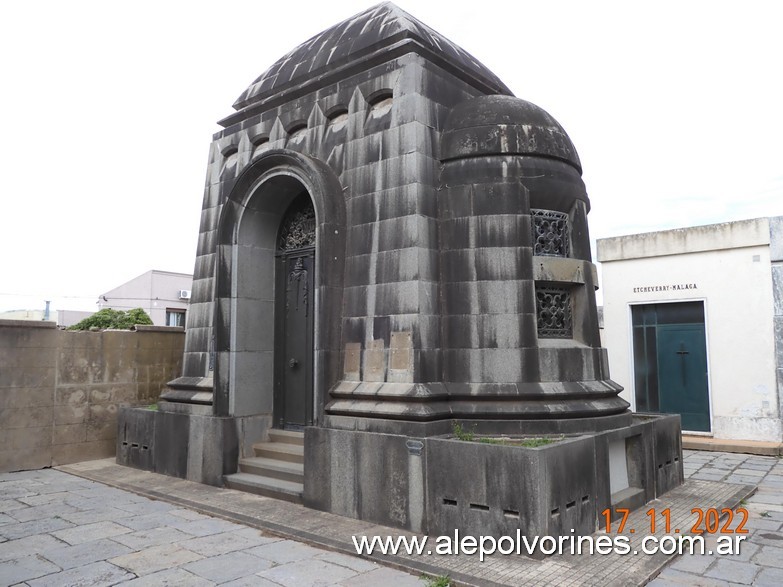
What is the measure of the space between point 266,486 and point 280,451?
773 millimetres

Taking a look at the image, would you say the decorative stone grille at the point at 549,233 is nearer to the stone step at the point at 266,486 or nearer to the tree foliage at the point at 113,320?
the stone step at the point at 266,486

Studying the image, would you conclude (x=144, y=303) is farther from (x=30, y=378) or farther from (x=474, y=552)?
(x=474, y=552)

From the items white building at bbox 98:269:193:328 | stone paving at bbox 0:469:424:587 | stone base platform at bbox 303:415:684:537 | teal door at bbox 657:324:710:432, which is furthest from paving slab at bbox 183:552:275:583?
white building at bbox 98:269:193:328

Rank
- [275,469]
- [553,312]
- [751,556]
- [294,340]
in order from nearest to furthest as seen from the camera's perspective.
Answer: [751,556], [553,312], [275,469], [294,340]

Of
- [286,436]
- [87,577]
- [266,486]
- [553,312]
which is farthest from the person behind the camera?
[286,436]

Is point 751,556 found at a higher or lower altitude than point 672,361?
lower

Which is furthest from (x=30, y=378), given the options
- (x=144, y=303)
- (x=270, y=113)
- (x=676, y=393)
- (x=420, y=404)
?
(x=144, y=303)

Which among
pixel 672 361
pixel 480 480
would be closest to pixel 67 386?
pixel 480 480

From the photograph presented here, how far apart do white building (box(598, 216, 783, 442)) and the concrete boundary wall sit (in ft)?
34.6

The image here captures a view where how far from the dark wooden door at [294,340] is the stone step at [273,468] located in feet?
2.37

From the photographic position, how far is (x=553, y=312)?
7.53 metres

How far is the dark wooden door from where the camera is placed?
908cm

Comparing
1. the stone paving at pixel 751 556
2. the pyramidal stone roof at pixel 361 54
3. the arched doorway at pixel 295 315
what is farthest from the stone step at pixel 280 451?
the pyramidal stone roof at pixel 361 54

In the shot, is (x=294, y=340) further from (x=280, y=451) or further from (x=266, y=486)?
(x=266, y=486)
